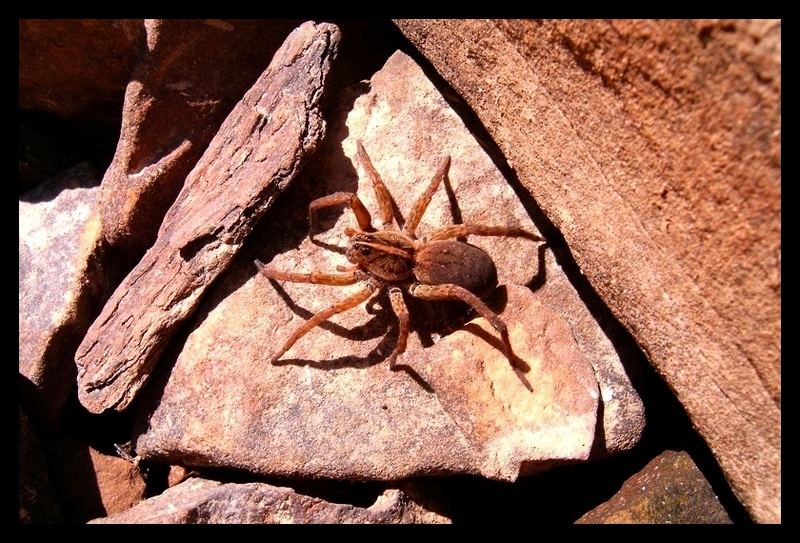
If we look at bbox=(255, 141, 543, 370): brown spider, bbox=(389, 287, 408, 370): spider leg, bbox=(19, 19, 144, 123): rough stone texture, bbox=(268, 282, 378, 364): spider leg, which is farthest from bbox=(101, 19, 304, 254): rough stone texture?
bbox=(389, 287, 408, 370): spider leg

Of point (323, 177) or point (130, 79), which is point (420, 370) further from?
point (130, 79)

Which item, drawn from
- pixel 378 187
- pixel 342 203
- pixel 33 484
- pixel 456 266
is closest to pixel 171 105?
pixel 342 203

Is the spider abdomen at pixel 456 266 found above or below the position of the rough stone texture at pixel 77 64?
below

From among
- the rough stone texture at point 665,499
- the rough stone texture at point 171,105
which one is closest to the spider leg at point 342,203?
the rough stone texture at point 171,105

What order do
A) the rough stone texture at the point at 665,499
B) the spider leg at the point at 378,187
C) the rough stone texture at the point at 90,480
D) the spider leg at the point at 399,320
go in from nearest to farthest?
the rough stone texture at the point at 665,499 < the spider leg at the point at 399,320 < the rough stone texture at the point at 90,480 < the spider leg at the point at 378,187

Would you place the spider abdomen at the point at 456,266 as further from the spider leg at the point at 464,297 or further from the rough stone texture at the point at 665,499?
the rough stone texture at the point at 665,499

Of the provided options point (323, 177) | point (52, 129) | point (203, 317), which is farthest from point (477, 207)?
point (52, 129)

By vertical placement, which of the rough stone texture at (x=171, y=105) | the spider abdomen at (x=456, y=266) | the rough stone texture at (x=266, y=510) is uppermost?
the rough stone texture at (x=171, y=105)

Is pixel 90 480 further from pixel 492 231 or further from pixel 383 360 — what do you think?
pixel 492 231
